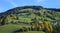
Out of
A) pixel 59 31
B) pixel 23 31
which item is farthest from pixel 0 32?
pixel 59 31

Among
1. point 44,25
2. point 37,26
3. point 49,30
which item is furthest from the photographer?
point 37,26

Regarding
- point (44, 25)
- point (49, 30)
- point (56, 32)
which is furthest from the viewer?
point (44, 25)

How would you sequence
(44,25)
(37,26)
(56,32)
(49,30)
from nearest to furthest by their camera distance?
(56,32), (49,30), (44,25), (37,26)

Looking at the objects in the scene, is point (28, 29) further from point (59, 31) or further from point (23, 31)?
point (59, 31)

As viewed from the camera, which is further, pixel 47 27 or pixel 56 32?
pixel 47 27

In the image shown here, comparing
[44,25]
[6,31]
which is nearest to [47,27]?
[44,25]

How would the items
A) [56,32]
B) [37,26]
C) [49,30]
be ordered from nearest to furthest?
[56,32], [49,30], [37,26]

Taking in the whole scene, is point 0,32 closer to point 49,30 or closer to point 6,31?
point 6,31

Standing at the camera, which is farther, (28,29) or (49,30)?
(28,29)

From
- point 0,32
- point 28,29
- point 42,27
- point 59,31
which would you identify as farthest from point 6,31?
point 59,31
